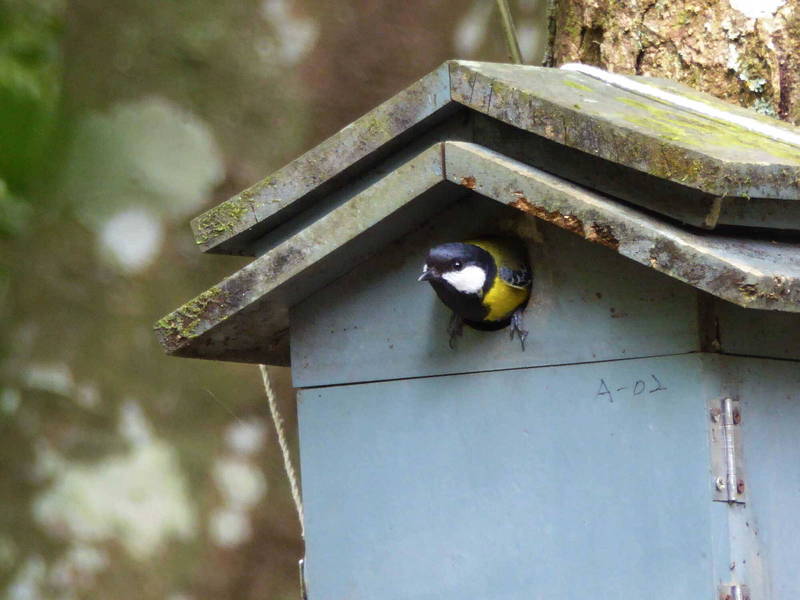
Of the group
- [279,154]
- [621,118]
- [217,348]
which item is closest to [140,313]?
[279,154]

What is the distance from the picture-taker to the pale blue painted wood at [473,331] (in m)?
2.00

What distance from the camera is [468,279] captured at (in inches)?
83.2

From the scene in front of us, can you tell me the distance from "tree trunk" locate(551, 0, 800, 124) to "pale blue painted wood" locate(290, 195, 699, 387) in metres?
1.18

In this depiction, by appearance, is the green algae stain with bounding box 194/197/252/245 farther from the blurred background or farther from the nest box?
the blurred background

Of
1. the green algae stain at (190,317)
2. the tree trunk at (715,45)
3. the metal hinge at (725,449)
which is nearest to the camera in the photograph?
the metal hinge at (725,449)

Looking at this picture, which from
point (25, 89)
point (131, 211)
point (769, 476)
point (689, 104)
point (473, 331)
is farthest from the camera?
point (131, 211)

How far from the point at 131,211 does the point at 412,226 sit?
297 centimetres

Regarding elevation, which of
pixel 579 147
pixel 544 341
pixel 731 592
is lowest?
pixel 731 592

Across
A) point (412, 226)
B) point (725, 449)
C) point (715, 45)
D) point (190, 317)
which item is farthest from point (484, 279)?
point (715, 45)

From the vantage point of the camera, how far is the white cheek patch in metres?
2.11

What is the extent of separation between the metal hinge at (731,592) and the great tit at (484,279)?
571mm

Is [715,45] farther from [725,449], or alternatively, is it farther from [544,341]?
[725,449]

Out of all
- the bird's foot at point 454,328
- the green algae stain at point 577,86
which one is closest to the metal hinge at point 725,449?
the bird's foot at point 454,328

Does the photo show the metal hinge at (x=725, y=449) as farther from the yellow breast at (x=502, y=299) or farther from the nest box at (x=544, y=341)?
the yellow breast at (x=502, y=299)
